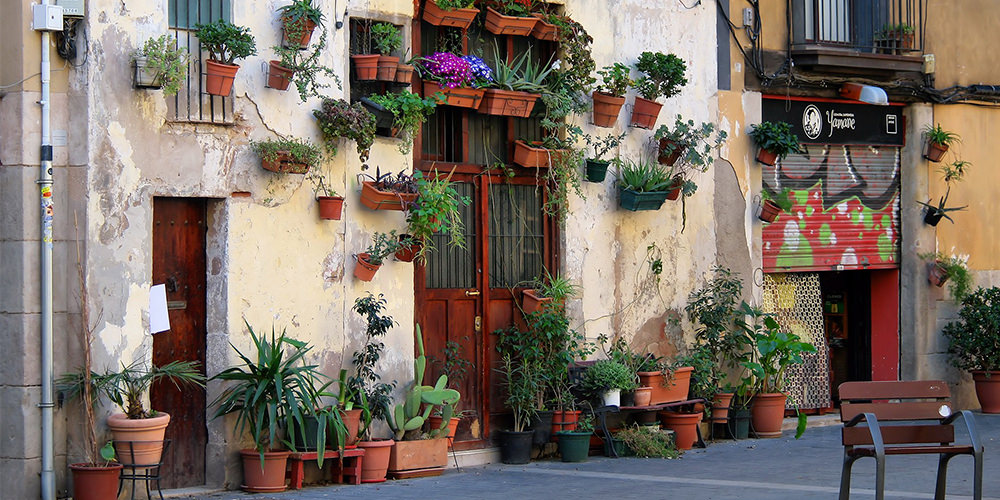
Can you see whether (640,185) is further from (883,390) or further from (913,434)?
(913,434)

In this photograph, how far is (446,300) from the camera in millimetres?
12016

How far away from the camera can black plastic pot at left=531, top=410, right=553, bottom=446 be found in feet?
39.9

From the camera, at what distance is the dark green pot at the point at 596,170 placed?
41.4 feet

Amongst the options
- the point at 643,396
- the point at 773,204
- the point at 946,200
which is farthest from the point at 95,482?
the point at 946,200

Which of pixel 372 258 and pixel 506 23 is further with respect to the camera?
pixel 506 23

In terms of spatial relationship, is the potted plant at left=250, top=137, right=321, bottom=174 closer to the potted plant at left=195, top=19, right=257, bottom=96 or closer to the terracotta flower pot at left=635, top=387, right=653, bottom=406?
the potted plant at left=195, top=19, right=257, bottom=96

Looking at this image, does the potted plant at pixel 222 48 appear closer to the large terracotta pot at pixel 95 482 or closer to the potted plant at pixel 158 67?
the potted plant at pixel 158 67

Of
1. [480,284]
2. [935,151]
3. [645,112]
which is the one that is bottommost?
[480,284]

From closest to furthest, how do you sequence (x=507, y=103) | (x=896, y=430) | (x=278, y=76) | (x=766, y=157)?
(x=896, y=430), (x=278, y=76), (x=507, y=103), (x=766, y=157)

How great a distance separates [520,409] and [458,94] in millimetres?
2966

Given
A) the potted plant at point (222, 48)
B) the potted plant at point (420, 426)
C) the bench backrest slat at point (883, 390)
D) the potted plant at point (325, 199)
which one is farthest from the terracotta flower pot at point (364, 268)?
the bench backrest slat at point (883, 390)

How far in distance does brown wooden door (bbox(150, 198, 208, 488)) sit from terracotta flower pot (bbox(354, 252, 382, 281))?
133cm

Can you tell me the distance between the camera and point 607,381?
1220 cm

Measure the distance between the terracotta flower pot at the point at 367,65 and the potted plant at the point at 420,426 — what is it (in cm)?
224
